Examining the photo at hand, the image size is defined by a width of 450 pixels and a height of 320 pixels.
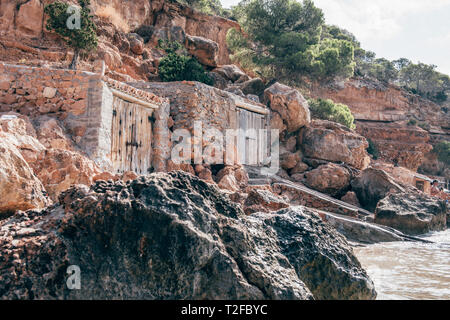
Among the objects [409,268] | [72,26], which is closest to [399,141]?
[72,26]

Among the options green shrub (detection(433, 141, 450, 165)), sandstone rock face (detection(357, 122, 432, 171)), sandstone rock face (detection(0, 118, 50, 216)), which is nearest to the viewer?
sandstone rock face (detection(0, 118, 50, 216))

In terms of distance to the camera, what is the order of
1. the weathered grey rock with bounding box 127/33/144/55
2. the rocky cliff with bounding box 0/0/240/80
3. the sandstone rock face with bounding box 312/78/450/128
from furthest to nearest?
1. the sandstone rock face with bounding box 312/78/450/128
2. the weathered grey rock with bounding box 127/33/144/55
3. the rocky cliff with bounding box 0/0/240/80

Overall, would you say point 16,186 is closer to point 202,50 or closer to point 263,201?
point 263,201

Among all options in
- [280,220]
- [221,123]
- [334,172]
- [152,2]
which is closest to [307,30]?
[152,2]

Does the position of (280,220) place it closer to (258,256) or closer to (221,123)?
(258,256)

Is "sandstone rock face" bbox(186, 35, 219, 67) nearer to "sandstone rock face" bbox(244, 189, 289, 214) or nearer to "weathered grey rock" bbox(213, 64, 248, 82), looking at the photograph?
"weathered grey rock" bbox(213, 64, 248, 82)

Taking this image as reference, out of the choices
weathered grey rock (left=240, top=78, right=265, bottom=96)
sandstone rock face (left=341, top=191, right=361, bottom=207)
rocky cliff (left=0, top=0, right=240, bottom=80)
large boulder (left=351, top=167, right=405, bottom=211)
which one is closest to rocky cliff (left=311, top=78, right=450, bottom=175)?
weathered grey rock (left=240, top=78, right=265, bottom=96)

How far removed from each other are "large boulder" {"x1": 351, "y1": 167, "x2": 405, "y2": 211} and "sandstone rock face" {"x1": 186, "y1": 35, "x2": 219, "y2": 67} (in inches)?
544

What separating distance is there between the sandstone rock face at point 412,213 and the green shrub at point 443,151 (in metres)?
28.5

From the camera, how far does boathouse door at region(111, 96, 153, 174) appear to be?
824cm

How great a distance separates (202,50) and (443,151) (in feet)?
94.4
